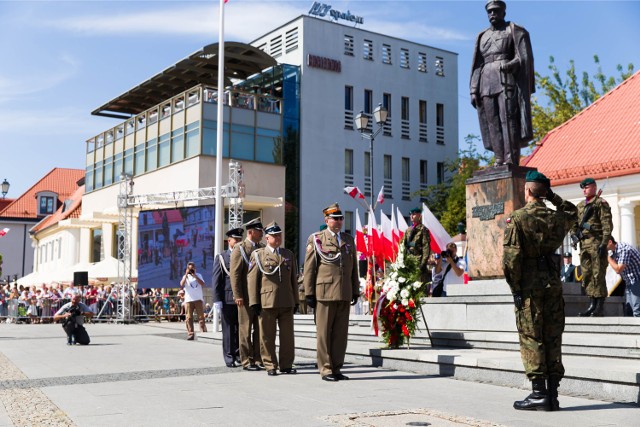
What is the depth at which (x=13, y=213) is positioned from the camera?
73.8 m

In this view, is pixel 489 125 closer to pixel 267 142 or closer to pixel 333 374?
pixel 333 374

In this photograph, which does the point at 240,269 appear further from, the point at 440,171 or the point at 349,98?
the point at 440,171

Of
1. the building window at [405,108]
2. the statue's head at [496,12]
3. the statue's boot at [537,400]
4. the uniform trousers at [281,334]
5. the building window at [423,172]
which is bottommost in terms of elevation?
the statue's boot at [537,400]

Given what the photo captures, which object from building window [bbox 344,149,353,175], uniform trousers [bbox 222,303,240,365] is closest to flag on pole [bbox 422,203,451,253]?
uniform trousers [bbox 222,303,240,365]

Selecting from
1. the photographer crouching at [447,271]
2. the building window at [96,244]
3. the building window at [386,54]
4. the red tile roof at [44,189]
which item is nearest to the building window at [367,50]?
the building window at [386,54]

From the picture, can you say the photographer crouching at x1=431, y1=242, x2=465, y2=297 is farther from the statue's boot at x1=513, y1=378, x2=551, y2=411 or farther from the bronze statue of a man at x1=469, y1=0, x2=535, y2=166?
the statue's boot at x1=513, y1=378, x2=551, y2=411

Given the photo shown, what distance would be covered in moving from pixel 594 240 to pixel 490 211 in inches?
81.6

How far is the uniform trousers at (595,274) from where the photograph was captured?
35.9 feet

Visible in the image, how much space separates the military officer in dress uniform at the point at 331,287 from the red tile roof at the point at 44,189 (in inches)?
2655

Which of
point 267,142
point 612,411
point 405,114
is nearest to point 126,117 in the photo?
point 267,142

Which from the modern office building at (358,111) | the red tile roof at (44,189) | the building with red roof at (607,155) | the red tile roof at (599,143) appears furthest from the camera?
the red tile roof at (44,189)

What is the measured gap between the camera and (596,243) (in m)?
11.1

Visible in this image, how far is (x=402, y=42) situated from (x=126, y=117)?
1917 centimetres

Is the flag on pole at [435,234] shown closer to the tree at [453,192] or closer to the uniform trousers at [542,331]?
the uniform trousers at [542,331]
